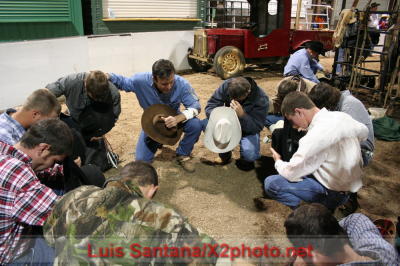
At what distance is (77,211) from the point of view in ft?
5.07

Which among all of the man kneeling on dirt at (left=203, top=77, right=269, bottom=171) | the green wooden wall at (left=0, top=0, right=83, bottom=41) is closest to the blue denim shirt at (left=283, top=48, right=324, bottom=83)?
the man kneeling on dirt at (left=203, top=77, right=269, bottom=171)

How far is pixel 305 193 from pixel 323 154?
44 centimetres

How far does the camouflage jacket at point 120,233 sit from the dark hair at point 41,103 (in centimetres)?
145

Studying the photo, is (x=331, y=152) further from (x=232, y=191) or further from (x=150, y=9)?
(x=150, y=9)

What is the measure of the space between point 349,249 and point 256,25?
29.4ft

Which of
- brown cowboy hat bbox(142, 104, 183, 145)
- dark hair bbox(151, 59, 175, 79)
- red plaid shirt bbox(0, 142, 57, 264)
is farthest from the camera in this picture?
brown cowboy hat bbox(142, 104, 183, 145)

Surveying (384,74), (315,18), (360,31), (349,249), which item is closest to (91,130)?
(349,249)

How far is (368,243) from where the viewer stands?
1.95m

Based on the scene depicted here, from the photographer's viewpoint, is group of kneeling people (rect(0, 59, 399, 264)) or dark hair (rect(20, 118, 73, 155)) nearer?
group of kneeling people (rect(0, 59, 399, 264))

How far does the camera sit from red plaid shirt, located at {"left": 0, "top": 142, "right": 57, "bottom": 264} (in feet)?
5.68

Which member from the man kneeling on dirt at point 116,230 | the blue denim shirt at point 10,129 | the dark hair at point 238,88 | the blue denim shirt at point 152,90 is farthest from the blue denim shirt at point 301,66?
the man kneeling on dirt at point 116,230

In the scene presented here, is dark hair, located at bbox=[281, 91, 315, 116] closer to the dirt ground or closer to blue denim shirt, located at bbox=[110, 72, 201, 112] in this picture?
the dirt ground

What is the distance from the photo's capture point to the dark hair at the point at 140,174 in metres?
1.76

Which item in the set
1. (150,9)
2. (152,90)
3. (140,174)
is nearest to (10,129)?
(140,174)
